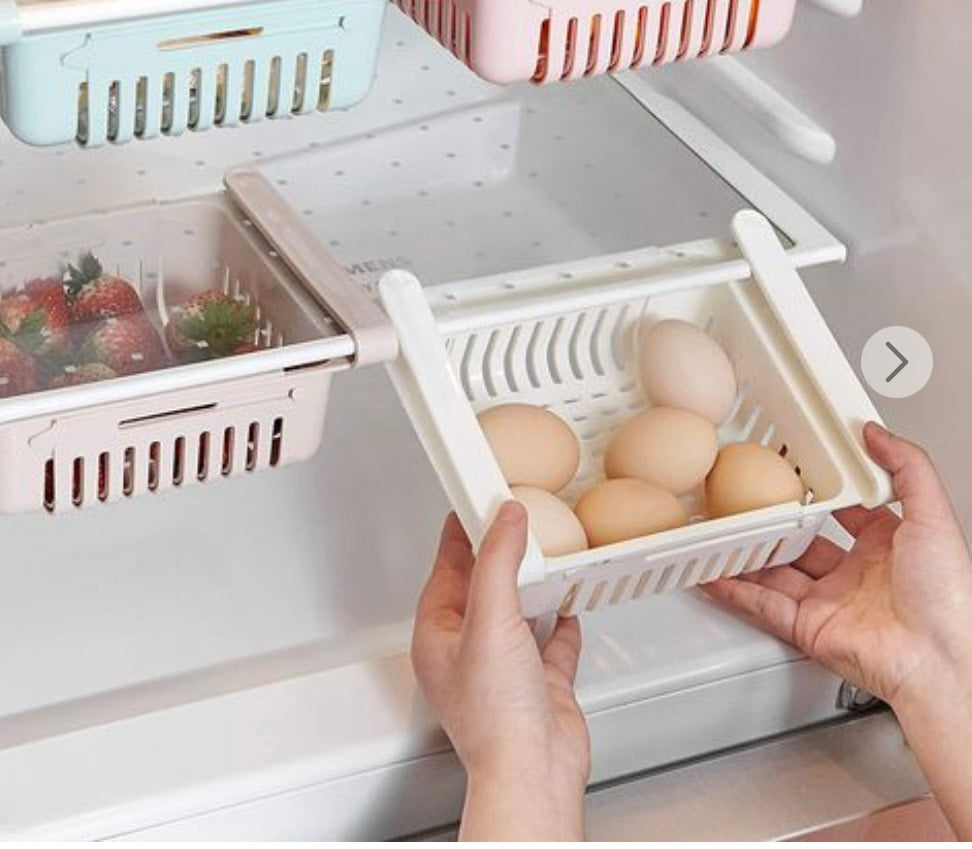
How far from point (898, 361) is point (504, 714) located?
1.61 ft

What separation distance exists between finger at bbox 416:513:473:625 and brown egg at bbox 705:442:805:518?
18cm

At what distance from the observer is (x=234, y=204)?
1291 millimetres

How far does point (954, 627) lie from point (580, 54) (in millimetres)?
480

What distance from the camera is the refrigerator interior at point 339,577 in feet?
3.86

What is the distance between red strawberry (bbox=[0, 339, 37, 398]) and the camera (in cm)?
110

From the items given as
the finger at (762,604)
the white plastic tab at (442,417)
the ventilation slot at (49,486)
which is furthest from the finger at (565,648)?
the ventilation slot at (49,486)

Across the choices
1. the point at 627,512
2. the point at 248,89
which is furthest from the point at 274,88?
the point at 627,512

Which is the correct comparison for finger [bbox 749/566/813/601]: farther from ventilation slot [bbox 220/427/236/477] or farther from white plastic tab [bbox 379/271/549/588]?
ventilation slot [bbox 220/427/236/477]

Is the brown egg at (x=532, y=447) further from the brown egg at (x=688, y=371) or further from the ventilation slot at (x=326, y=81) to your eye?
the ventilation slot at (x=326, y=81)

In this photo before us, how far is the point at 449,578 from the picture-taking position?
1.24 m

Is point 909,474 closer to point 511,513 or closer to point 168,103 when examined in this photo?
point 511,513

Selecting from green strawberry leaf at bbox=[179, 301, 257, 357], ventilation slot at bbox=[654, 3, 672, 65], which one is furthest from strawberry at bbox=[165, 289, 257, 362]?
ventilation slot at bbox=[654, 3, 672, 65]

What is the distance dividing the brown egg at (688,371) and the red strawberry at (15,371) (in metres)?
0.46

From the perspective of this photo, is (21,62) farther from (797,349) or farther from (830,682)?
(830,682)
